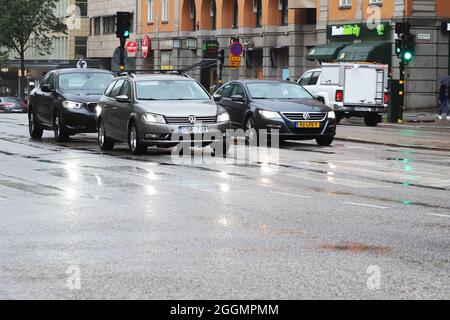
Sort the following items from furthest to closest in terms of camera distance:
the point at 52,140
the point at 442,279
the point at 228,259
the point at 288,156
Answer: the point at 52,140 < the point at 288,156 < the point at 228,259 < the point at 442,279

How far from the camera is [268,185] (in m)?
15.2

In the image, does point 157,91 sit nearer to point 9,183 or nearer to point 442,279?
point 9,183

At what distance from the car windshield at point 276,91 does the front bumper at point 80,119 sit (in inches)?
146

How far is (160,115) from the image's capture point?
20375 mm

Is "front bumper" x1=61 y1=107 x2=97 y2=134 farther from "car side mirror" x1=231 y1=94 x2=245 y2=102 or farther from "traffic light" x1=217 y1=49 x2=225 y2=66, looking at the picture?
"traffic light" x1=217 y1=49 x2=225 y2=66

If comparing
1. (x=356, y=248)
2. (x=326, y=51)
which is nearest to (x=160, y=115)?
(x=356, y=248)

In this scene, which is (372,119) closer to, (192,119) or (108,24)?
(192,119)

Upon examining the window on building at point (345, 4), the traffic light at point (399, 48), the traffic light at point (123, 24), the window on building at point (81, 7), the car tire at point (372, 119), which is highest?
the window on building at point (81, 7)

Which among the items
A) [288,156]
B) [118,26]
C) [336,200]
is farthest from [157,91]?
[118,26]

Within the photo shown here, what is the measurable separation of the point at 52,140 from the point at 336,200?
13410 millimetres

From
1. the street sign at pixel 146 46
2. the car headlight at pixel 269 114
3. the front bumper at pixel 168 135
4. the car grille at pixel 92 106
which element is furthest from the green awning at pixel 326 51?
the front bumper at pixel 168 135

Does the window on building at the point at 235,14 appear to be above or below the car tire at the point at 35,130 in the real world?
above

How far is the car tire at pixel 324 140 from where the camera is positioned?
80.3ft

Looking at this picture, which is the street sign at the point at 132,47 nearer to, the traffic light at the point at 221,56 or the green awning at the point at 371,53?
the green awning at the point at 371,53
